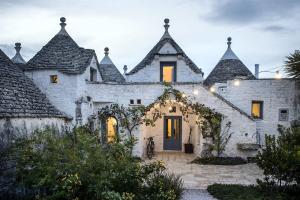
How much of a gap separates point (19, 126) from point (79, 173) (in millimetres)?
5235

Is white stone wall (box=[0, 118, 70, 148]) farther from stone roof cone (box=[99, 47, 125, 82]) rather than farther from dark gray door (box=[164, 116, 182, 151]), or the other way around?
stone roof cone (box=[99, 47, 125, 82])

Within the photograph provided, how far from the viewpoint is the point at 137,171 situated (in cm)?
805

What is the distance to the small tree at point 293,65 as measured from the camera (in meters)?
16.6

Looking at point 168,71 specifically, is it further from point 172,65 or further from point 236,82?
point 236,82

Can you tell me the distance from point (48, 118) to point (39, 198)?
7125 mm

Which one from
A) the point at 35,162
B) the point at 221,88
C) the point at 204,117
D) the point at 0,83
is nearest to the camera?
the point at 35,162

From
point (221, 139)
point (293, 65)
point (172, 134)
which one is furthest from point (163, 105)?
point (293, 65)

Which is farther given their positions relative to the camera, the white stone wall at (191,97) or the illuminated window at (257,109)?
the illuminated window at (257,109)

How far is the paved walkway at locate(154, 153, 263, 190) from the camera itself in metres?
12.0

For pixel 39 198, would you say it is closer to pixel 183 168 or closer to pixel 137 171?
pixel 137 171

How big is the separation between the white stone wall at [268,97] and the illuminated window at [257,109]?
0.25 m

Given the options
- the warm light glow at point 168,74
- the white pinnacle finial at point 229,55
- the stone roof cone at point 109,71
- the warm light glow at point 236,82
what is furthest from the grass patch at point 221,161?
the stone roof cone at point 109,71

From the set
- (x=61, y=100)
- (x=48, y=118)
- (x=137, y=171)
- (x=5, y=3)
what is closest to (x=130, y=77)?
(x=61, y=100)

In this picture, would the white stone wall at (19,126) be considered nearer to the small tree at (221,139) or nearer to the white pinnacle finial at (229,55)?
the small tree at (221,139)
